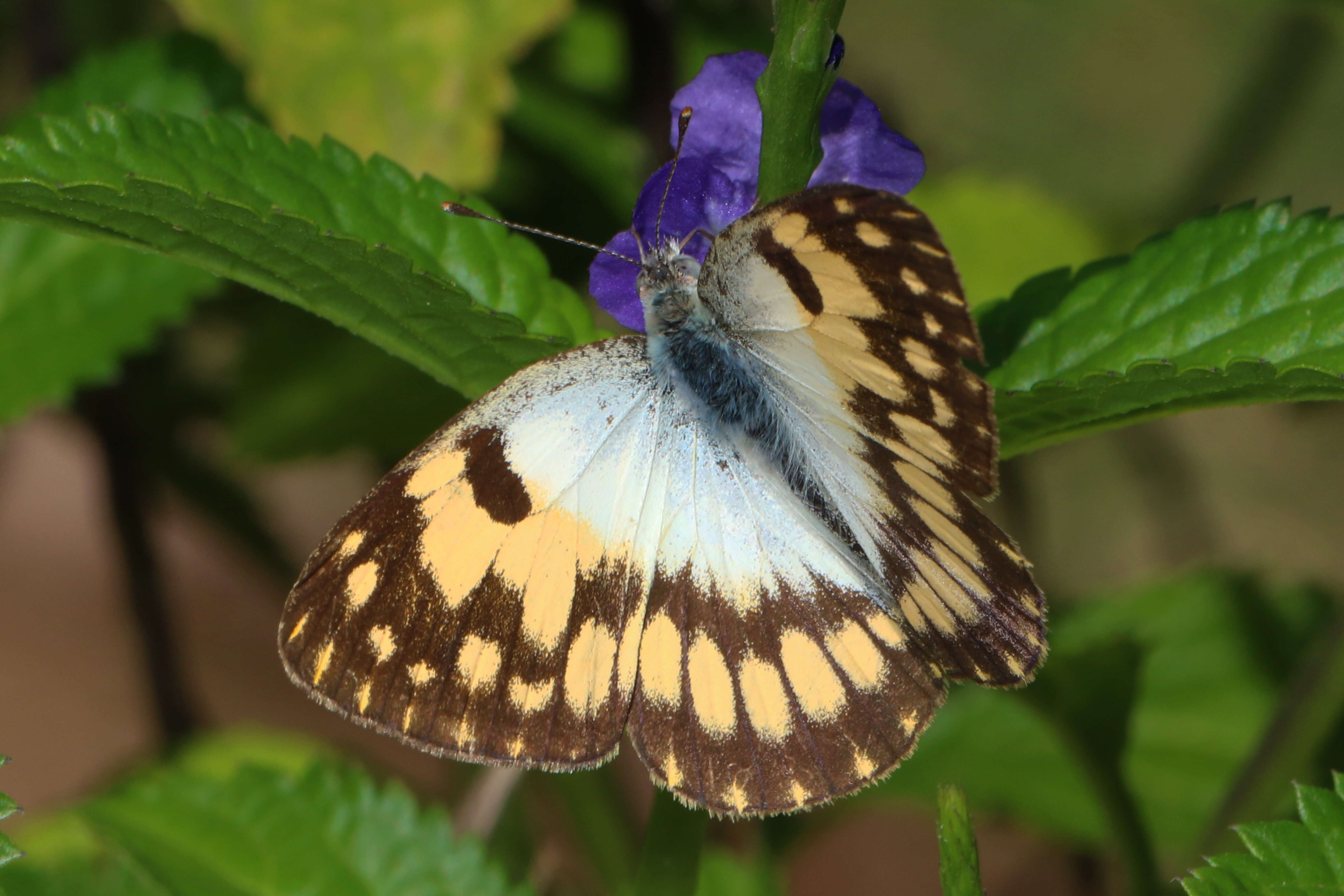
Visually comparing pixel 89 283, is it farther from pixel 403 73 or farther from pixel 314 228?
pixel 314 228

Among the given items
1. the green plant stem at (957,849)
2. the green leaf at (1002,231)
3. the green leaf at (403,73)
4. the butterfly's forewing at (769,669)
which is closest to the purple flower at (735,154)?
the butterfly's forewing at (769,669)

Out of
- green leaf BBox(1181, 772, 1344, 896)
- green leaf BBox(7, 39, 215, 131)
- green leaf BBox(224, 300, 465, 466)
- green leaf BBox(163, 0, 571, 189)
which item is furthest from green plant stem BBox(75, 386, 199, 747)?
green leaf BBox(1181, 772, 1344, 896)

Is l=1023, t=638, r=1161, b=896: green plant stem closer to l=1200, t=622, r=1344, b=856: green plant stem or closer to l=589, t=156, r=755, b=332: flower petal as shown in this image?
l=1200, t=622, r=1344, b=856: green plant stem

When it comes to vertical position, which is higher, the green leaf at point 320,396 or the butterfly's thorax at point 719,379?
the green leaf at point 320,396

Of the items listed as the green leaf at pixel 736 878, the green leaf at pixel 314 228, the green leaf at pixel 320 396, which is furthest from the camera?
the green leaf at pixel 320 396

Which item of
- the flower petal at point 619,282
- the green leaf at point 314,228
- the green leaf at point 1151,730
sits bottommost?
the green leaf at point 1151,730

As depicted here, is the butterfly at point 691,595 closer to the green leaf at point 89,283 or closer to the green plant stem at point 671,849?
the green plant stem at point 671,849
